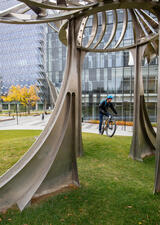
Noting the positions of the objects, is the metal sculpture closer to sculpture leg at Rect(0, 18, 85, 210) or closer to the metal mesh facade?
sculpture leg at Rect(0, 18, 85, 210)

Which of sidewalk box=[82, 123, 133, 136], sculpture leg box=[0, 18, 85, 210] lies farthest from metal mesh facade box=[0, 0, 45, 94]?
sculpture leg box=[0, 18, 85, 210]

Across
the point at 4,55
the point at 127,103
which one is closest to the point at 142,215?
the point at 127,103

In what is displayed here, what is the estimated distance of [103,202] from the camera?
429cm

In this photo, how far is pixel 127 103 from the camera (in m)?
26.9

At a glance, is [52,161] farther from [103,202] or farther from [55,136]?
[103,202]

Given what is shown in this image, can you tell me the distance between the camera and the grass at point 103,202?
3639 millimetres

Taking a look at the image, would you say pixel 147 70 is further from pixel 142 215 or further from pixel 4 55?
pixel 4 55

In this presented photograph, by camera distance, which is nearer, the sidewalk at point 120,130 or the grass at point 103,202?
the grass at point 103,202

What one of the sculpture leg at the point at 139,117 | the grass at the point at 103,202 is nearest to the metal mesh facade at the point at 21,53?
the sculpture leg at the point at 139,117

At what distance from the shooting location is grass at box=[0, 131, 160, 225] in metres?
3.64

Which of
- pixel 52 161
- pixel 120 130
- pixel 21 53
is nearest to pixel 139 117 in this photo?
pixel 52 161

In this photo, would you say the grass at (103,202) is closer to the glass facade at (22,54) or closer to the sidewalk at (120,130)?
the sidewalk at (120,130)

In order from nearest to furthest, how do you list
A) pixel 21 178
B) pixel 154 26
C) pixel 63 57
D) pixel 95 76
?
pixel 21 178 → pixel 154 26 → pixel 95 76 → pixel 63 57

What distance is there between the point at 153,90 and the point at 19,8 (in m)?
24.4
